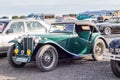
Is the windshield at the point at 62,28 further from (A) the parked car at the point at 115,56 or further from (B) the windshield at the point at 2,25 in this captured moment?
(A) the parked car at the point at 115,56

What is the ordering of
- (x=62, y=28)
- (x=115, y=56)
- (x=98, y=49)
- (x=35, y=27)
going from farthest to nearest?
1. (x=35, y=27)
2. (x=98, y=49)
3. (x=62, y=28)
4. (x=115, y=56)

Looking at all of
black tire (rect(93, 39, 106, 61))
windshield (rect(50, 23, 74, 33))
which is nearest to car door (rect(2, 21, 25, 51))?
windshield (rect(50, 23, 74, 33))

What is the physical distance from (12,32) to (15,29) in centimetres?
26

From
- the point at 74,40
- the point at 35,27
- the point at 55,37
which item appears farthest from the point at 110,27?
the point at 55,37

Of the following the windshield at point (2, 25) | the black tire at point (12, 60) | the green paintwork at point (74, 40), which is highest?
the windshield at point (2, 25)

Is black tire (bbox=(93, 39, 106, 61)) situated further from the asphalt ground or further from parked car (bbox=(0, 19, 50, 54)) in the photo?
parked car (bbox=(0, 19, 50, 54))

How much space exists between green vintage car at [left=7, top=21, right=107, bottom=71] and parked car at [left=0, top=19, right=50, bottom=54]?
5.52 feet

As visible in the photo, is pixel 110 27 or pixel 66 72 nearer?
pixel 66 72

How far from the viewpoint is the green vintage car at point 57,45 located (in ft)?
31.8

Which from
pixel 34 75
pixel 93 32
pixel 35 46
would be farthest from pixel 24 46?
pixel 93 32

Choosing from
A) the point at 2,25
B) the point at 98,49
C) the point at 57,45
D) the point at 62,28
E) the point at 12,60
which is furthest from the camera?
the point at 2,25

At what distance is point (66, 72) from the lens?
943cm

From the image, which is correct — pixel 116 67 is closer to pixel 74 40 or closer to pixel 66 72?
pixel 66 72

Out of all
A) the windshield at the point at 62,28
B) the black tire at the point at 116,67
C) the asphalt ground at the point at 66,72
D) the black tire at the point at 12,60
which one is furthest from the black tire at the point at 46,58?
the black tire at the point at 116,67
